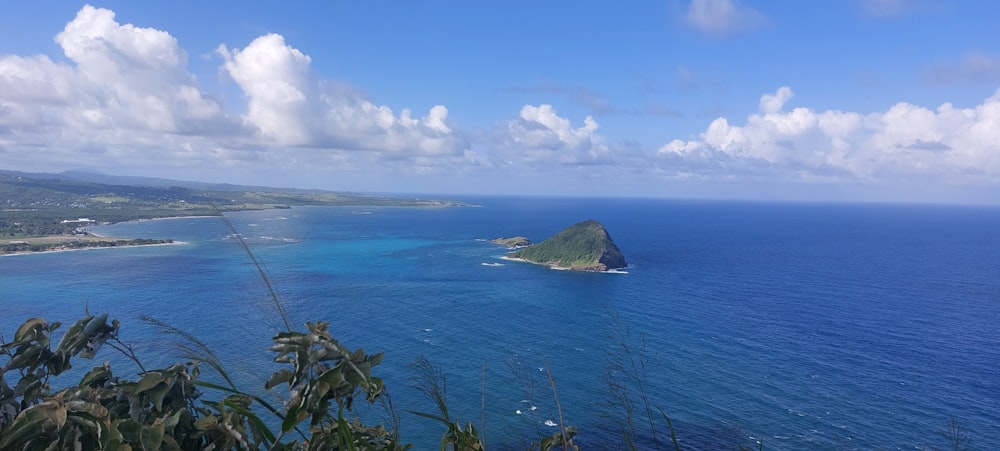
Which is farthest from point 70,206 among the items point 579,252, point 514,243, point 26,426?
point 26,426

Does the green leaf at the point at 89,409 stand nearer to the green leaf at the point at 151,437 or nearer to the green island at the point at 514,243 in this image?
the green leaf at the point at 151,437

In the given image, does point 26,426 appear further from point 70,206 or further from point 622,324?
point 70,206

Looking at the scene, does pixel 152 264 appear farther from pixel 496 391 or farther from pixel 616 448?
pixel 616 448

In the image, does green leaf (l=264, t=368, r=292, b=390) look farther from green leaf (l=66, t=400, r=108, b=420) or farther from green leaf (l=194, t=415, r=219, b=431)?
green leaf (l=66, t=400, r=108, b=420)

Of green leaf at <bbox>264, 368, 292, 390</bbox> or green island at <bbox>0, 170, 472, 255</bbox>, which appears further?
green island at <bbox>0, 170, 472, 255</bbox>

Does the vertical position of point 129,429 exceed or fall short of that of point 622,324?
it exceeds it

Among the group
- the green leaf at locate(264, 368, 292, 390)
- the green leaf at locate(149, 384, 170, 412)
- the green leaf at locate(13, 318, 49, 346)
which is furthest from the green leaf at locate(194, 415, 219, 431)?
the green leaf at locate(13, 318, 49, 346)

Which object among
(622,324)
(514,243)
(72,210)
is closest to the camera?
(622,324)
